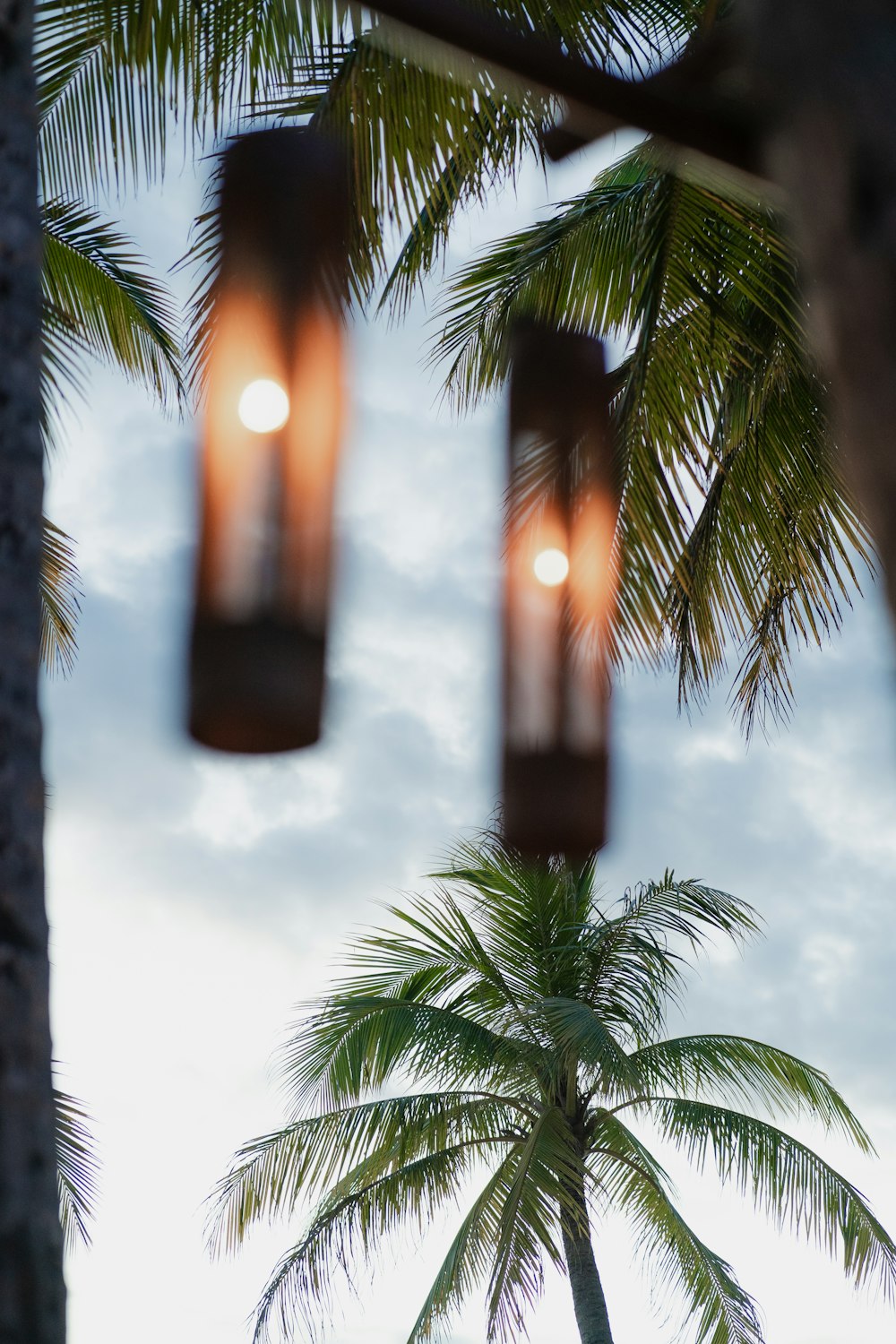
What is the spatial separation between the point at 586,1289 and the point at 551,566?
22.2ft

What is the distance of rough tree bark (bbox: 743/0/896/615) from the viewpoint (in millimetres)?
630

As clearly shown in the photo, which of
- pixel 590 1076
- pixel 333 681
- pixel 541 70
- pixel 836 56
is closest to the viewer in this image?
pixel 836 56

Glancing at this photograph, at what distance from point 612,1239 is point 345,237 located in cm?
693

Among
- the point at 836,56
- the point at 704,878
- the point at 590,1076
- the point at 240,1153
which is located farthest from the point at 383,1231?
the point at 836,56

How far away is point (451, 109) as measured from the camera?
3902 millimetres

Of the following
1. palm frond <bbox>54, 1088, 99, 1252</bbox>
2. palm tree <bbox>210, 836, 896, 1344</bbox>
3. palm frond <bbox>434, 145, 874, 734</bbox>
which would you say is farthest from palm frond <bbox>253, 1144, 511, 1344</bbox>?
palm frond <bbox>434, 145, 874, 734</bbox>

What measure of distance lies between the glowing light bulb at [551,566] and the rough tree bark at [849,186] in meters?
0.72

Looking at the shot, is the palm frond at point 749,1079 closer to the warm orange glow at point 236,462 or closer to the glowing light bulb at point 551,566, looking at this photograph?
the glowing light bulb at point 551,566

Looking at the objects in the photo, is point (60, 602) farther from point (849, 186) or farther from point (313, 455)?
point (849, 186)

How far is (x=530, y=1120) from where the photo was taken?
7531mm

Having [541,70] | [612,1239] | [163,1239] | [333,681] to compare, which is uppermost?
[541,70]

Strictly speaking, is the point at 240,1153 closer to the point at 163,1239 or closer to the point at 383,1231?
the point at 383,1231

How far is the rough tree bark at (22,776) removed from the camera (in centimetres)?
107

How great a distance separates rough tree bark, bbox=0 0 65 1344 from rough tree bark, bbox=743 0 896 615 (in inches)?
34.1
